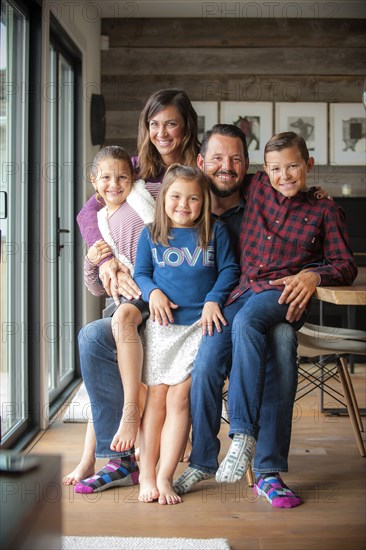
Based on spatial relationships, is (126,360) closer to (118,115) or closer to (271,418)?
(271,418)

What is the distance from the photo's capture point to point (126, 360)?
8.57 feet

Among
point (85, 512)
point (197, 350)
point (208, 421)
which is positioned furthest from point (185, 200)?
point (85, 512)

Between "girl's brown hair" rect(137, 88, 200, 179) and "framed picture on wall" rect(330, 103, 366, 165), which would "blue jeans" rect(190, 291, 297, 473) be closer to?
"girl's brown hair" rect(137, 88, 200, 179)

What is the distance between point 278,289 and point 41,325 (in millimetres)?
1511

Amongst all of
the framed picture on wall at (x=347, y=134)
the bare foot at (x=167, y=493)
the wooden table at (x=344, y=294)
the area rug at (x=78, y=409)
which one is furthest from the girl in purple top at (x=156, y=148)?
the framed picture on wall at (x=347, y=134)

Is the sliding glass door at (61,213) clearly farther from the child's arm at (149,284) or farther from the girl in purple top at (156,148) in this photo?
the child's arm at (149,284)

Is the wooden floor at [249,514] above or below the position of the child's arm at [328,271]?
below

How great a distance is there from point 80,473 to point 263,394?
0.79 metres

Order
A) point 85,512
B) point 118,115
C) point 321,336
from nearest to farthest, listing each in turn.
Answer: point 85,512 < point 321,336 < point 118,115

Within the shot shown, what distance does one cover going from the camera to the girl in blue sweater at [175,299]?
2.62 metres

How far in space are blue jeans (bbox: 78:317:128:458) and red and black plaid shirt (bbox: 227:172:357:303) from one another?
485 mm

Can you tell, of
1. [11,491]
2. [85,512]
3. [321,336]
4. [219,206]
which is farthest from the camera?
[321,336]

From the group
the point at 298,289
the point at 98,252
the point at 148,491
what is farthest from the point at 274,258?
the point at 148,491

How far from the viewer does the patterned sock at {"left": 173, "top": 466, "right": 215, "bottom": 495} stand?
2.64 m
